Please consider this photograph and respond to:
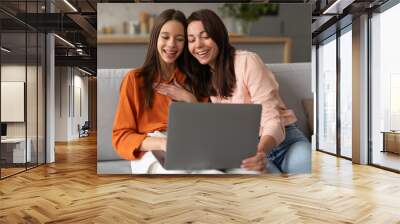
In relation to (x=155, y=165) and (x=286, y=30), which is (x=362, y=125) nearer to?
(x=286, y=30)

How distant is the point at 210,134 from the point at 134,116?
96 centimetres

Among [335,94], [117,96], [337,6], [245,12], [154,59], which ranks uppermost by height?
[337,6]

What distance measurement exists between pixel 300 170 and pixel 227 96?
141cm

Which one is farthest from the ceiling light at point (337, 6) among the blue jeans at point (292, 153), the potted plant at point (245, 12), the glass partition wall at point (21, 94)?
the glass partition wall at point (21, 94)

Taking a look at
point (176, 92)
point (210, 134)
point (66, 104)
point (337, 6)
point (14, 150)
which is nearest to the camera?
point (210, 134)

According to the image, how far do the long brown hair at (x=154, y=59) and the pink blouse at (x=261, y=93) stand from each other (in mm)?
671

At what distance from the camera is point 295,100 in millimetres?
5535

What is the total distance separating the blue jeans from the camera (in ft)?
17.8

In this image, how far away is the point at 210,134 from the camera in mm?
5055

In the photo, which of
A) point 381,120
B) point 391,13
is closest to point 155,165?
point 381,120

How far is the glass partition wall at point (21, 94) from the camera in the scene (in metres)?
6.46

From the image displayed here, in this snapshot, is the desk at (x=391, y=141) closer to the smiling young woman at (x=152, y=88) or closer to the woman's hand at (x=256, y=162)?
the woman's hand at (x=256, y=162)

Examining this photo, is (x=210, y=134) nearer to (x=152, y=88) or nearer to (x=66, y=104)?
(x=152, y=88)

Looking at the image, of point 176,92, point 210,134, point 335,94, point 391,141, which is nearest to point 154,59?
point 176,92
